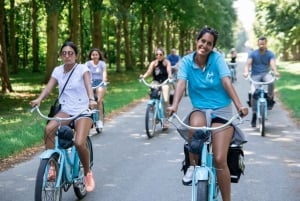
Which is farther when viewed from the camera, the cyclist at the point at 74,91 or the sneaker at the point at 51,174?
the cyclist at the point at 74,91

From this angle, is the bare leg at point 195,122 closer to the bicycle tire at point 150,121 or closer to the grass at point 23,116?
the grass at point 23,116

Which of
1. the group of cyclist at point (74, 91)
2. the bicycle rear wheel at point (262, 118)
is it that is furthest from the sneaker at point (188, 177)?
the bicycle rear wheel at point (262, 118)

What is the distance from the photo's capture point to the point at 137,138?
11.4 metres

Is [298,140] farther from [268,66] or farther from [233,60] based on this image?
[233,60]

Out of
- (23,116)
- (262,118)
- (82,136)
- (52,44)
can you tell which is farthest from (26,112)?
(82,136)

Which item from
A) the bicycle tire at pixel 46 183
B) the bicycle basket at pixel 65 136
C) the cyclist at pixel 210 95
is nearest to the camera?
the cyclist at pixel 210 95

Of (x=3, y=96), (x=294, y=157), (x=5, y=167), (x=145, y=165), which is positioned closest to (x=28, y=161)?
A: (x=5, y=167)

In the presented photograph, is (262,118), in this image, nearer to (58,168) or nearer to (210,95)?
(210,95)

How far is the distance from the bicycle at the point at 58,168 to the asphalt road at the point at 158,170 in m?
0.65

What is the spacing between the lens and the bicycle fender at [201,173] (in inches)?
184

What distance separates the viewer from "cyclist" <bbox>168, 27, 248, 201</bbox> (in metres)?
4.96

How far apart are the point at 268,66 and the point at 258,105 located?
1.05 m

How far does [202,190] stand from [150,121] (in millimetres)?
7024

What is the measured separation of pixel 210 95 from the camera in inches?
201
